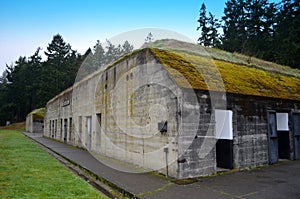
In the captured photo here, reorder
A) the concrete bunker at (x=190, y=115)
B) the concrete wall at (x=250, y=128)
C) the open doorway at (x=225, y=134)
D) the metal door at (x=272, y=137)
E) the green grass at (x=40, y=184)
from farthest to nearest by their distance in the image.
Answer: the metal door at (x=272, y=137)
the concrete wall at (x=250, y=128)
the open doorway at (x=225, y=134)
the concrete bunker at (x=190, y=115)
the green grass at (x=40, y=184)

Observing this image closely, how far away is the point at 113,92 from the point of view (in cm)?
1016

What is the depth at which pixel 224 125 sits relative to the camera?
24.2ft

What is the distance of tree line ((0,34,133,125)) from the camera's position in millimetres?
50031

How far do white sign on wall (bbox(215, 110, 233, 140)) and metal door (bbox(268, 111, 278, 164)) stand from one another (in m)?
2.11

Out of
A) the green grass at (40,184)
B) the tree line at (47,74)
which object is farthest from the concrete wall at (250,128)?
the tree line at (47,74)

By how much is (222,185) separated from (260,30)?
2850 cm

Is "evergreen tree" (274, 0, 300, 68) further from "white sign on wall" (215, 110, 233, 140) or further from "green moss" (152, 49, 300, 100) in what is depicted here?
"white sign on wall" (215, 110, 233, 140)

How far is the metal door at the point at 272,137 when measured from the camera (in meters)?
8.33

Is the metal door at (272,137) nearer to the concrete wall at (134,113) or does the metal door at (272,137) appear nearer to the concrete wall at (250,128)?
the concrete wall at (250,128)

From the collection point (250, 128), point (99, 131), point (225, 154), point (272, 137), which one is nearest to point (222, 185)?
point (225, 154)

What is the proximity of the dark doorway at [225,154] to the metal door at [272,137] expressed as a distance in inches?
79.0

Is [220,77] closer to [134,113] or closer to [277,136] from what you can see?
[134,113]

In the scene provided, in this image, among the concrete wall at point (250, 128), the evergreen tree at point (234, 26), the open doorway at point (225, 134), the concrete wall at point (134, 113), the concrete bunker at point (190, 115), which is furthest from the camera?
the evergreen tree at point (234, 26)

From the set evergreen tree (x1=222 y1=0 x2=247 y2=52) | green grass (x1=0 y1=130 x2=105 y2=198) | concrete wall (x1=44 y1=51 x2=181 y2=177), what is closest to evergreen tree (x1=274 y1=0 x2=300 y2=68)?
evergreen tree (x1=222 y1=0 x2=247 y2=52)
